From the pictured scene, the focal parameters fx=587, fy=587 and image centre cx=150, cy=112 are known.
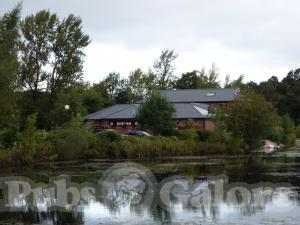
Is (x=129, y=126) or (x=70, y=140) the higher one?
(x=129, y=126)

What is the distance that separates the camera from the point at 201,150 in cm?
5434

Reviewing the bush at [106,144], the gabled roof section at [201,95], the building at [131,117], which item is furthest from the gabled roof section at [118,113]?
the bush at [106,144]

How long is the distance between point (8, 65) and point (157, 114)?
24.5m

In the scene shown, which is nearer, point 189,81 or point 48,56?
point 48,56

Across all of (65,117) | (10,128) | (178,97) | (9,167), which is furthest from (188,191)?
(178,97)

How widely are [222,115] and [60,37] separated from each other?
1827 centimetres

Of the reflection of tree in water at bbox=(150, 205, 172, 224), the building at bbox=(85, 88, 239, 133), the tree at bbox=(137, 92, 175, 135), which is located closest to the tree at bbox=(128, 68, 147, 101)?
the building at bbox=(85, 88, 239, 133)

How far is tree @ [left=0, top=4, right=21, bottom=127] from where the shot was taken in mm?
36594

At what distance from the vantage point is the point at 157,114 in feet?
193

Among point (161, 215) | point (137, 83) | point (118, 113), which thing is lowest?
point (161, 215)

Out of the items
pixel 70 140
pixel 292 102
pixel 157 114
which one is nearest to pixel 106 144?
pixel 70 140

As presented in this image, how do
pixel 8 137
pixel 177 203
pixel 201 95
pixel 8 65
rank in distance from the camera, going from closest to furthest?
1. pixel 177 203
2. pixel 8 65
3. pixel 8 137
4. pixel 201 95

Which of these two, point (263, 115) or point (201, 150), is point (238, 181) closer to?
point (201, 150)

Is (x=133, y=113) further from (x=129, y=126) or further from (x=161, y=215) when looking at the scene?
(x=161, y=215)
